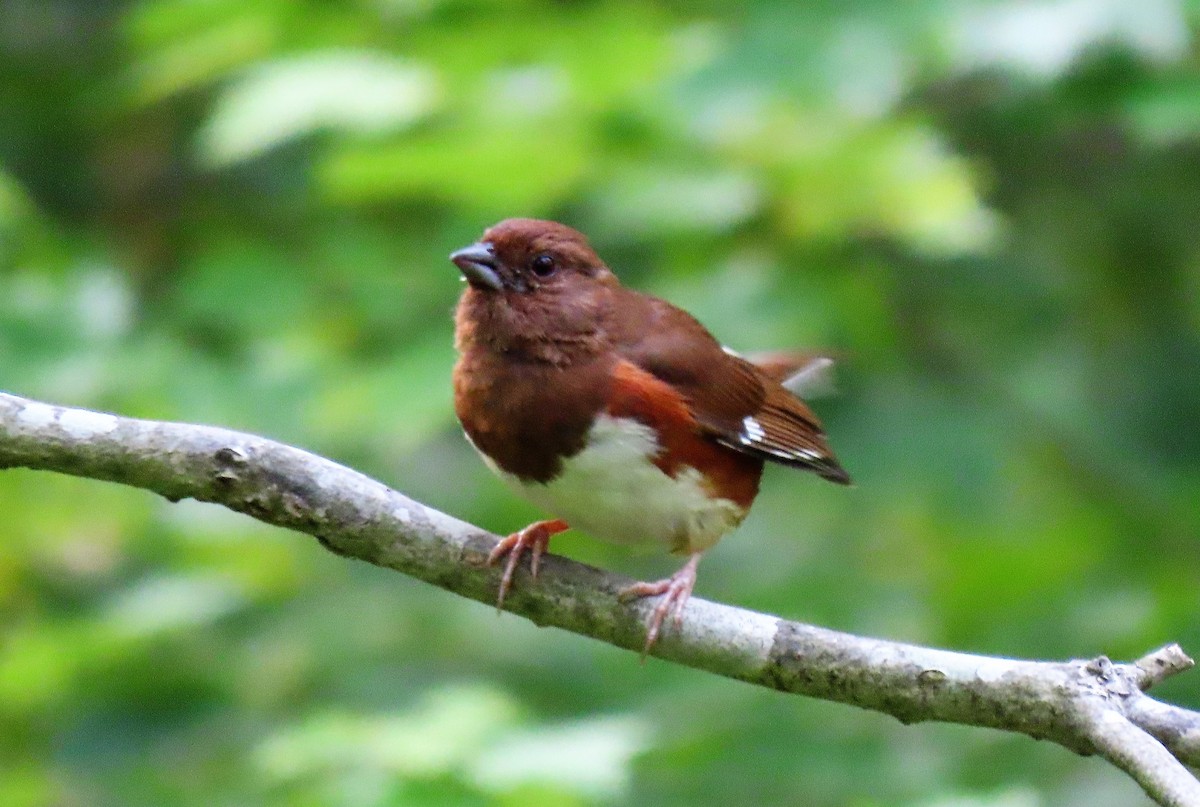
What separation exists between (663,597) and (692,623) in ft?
0.57

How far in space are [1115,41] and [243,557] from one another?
299 cm

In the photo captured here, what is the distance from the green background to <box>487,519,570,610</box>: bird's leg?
19.7 inches

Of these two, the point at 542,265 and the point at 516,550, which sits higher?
the point at 542,265

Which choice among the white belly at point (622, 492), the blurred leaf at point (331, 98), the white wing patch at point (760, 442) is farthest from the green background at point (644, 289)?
the white wing patch at point (760, 442)

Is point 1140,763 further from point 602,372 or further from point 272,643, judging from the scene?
point 272,643

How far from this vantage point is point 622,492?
3.61 meters

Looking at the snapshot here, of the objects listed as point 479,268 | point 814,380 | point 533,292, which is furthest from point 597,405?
point 814,380

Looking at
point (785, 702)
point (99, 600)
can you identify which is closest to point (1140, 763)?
point (785, 702)

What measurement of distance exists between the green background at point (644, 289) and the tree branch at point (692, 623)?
73 cm

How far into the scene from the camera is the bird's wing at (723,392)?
3.90 m

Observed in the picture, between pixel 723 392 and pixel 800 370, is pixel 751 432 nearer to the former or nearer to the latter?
pixel 723 392

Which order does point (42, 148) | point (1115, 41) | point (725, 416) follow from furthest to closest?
1. point (42, 148)
2. point (1115, 41)
3. point (725, 416)

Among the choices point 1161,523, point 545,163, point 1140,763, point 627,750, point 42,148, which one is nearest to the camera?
point 1140,763

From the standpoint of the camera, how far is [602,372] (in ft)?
12.2
